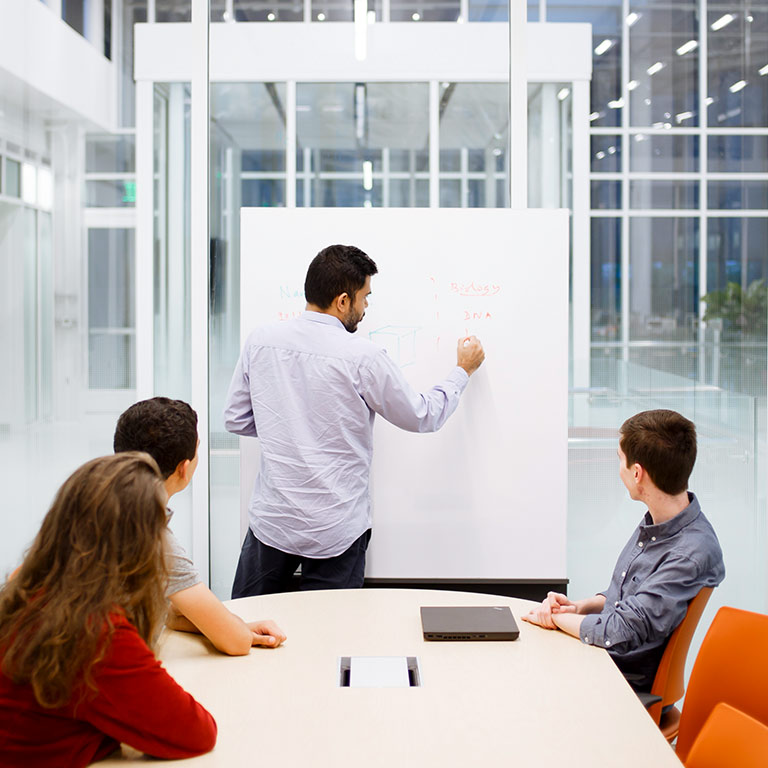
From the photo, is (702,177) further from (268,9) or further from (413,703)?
(413,703)

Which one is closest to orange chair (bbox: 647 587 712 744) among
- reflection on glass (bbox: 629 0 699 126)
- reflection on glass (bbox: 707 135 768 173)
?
reflection on glass (bbox: 707 135 768 173)

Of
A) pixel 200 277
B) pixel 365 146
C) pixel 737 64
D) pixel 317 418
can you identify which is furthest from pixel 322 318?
pixel 737 64

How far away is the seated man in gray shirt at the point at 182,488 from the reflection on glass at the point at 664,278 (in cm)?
240

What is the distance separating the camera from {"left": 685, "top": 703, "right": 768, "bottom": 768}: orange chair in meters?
1.54

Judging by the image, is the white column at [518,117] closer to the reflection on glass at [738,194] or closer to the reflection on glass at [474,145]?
the reflection on glass at [474,145]

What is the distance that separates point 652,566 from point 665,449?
31 centimetres

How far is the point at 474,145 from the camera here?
3697 millimetres

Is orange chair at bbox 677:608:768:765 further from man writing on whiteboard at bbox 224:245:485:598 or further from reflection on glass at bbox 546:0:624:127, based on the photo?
reflection on glass at bbox 546:0:624:127

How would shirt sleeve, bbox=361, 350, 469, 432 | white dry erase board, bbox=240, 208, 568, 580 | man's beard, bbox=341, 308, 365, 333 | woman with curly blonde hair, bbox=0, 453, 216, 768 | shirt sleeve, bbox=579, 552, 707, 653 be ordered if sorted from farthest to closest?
1. white dry erase board, bbox=240, 208, 568, 580
2. man's beard, bbox=341, 308, 365, 333
3. shirt sleeve, bbox=361, 350, 469, 432
4. shirt sleeve, bbox=579, 552, 707, 653
5. woman with curly blonde hair, bbox=0, 453, 216, 768

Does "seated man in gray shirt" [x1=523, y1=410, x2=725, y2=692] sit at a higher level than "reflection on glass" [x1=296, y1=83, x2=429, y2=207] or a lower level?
lower

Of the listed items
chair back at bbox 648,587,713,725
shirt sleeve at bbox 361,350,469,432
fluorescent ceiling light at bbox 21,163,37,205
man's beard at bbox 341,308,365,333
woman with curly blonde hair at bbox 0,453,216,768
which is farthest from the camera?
fluorescent ceiling light at bbox 21,163,37,205

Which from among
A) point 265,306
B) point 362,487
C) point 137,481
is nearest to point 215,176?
point 265,306

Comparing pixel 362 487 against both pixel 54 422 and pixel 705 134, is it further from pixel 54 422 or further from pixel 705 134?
pixel 705 134

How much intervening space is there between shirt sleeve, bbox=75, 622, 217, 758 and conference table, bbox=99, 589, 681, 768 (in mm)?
61
